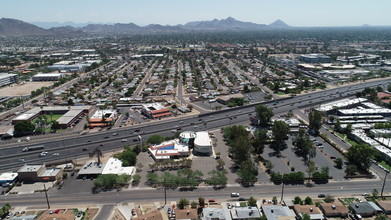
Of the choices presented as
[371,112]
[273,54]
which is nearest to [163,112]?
[371,112]

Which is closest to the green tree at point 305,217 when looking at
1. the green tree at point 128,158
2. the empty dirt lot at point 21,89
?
the green tree at point 128,158

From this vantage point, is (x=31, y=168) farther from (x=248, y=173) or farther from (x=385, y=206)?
(x=385, y=206)

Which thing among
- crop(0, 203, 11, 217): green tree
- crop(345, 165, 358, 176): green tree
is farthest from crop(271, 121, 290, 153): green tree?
crop(0, 203, 11, 217): green tree

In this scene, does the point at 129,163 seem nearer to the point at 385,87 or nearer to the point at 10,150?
the point at 10,150

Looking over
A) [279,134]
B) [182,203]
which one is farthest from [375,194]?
[182,203]

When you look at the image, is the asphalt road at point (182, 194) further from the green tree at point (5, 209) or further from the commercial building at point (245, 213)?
the commercial building at point (245, 213)
